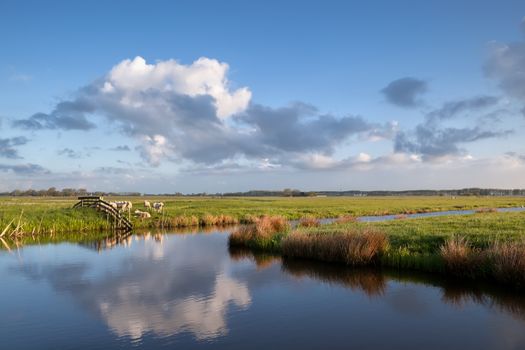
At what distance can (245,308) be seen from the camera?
14.3 metres

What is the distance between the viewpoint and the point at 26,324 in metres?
12.8

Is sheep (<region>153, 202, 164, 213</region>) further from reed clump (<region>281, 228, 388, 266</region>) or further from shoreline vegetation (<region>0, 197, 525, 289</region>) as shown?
reed clump (<region>281, 228, 388, 266</region>)

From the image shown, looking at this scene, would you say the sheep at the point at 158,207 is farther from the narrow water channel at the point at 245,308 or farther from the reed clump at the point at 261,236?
the narrow water channel at the point at 245,308

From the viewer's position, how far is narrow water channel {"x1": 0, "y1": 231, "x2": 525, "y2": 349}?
11227 millimetres

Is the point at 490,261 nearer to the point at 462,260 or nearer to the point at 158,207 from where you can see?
the point at 462,260

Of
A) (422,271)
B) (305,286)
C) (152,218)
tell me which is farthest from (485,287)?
(152,218)

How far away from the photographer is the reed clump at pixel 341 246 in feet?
66.8

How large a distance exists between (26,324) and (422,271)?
51.3 ft

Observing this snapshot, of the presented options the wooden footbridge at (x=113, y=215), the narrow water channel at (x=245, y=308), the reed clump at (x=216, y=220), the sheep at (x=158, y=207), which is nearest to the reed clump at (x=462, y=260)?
the narrow water channel at (x=245, y=308)

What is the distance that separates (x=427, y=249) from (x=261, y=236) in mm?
11568

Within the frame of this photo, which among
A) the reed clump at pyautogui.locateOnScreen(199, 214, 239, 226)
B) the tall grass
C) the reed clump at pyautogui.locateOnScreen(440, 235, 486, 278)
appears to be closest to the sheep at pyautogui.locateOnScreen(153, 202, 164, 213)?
the reed clump at pyautogui.locateOnScreen(199, 214, 239, 226)

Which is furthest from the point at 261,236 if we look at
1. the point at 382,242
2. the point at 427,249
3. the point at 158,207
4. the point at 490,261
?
the point at 158,207

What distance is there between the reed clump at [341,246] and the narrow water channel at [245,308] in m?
0.85

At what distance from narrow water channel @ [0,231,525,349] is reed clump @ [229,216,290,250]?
14.9 ft
